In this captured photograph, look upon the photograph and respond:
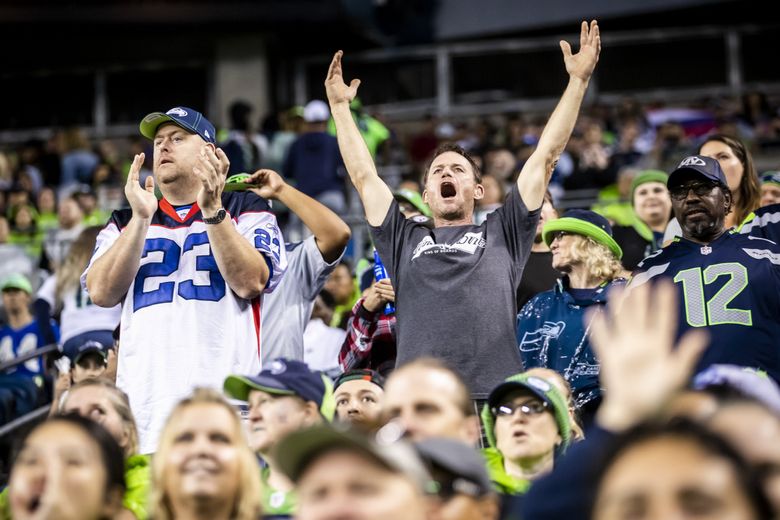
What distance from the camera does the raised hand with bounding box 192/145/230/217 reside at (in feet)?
20.2

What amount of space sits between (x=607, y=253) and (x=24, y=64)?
15.9m

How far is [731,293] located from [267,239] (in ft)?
7.34

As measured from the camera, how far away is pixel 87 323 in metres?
10.0

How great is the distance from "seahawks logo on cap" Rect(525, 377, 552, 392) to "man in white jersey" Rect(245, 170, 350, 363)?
1641 mm

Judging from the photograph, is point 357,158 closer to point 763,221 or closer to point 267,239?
point 267,239

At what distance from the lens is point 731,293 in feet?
22.2

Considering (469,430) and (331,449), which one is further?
(469,430)

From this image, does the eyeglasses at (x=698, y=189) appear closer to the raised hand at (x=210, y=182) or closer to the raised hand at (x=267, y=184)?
the raised hand at (x=267, y=184)

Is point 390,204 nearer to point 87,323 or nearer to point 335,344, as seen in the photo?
point 335,344

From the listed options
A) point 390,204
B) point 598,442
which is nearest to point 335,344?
point 390,204

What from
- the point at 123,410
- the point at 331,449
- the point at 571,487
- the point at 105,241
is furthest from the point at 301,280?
the point at 571,487

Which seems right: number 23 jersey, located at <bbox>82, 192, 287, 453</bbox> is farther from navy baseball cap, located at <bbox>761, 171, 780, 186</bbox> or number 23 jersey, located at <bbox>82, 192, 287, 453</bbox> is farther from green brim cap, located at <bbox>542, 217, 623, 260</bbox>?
navy baseball cap, located at <bbox>761, 171, 780, 186</bbox>

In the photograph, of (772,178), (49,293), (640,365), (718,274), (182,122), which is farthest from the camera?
(49,293)

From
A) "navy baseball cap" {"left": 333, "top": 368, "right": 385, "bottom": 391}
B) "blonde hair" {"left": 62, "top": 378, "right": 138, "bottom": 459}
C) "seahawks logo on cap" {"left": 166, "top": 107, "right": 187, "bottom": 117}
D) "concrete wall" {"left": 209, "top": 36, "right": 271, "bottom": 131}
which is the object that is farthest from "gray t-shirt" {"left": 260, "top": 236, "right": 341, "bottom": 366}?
"concrete wall" {"left": 209, "top": 36, "right": 271, "bottom": 131}
